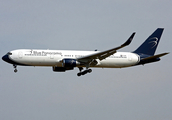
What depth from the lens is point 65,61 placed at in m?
65.6

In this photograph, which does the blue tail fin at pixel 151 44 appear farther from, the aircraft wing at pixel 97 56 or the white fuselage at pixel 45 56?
the aircraft wing at pixel 97 56

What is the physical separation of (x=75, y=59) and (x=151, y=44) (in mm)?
17084

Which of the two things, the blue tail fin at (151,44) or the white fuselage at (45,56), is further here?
the blue tail fin at (151,44)

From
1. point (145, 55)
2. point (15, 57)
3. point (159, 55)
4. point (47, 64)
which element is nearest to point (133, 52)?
point (145, 55)

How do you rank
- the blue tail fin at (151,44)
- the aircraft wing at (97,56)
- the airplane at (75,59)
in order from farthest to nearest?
the blue tail fin at (151,44), the airplane at (75,59), the aircraft wing at (97,56)

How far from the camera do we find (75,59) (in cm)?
6700

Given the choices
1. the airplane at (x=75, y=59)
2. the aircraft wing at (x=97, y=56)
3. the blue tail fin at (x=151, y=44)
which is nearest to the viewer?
the aircraft wing at (x=97, y=56)

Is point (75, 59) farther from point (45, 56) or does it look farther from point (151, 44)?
point (151, 44)

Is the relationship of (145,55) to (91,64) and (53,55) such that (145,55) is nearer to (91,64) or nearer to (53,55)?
(91,64)

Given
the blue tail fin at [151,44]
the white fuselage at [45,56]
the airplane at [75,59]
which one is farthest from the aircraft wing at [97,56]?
the blue tail fin at [151,44]

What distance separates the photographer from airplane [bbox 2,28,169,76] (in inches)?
2581

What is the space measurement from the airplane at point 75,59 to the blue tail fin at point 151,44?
199cm

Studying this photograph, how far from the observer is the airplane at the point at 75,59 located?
65.6m

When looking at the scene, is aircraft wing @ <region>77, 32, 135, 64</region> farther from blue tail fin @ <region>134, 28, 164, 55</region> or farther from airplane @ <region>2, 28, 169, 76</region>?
blue tail fin @ <region>134, 28, 164, 55</region>
